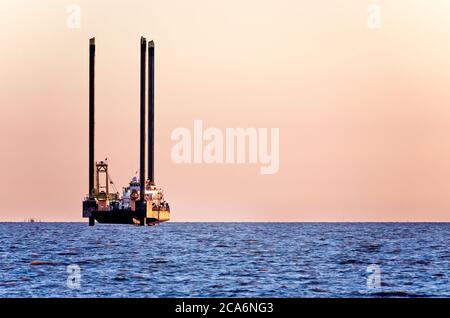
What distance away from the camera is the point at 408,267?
66.9 m

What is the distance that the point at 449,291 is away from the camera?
1879 inches

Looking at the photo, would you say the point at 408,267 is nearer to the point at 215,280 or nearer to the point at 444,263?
the point at 444,263

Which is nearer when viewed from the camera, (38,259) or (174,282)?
(174,282)

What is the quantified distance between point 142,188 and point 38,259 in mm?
121098

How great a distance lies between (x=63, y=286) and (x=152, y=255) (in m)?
32.2

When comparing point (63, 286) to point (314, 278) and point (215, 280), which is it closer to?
point (215, 280)

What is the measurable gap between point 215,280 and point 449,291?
491 inches

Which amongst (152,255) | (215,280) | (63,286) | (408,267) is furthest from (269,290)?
(152,255)

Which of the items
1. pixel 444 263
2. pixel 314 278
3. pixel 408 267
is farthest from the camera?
pixel 444 263
